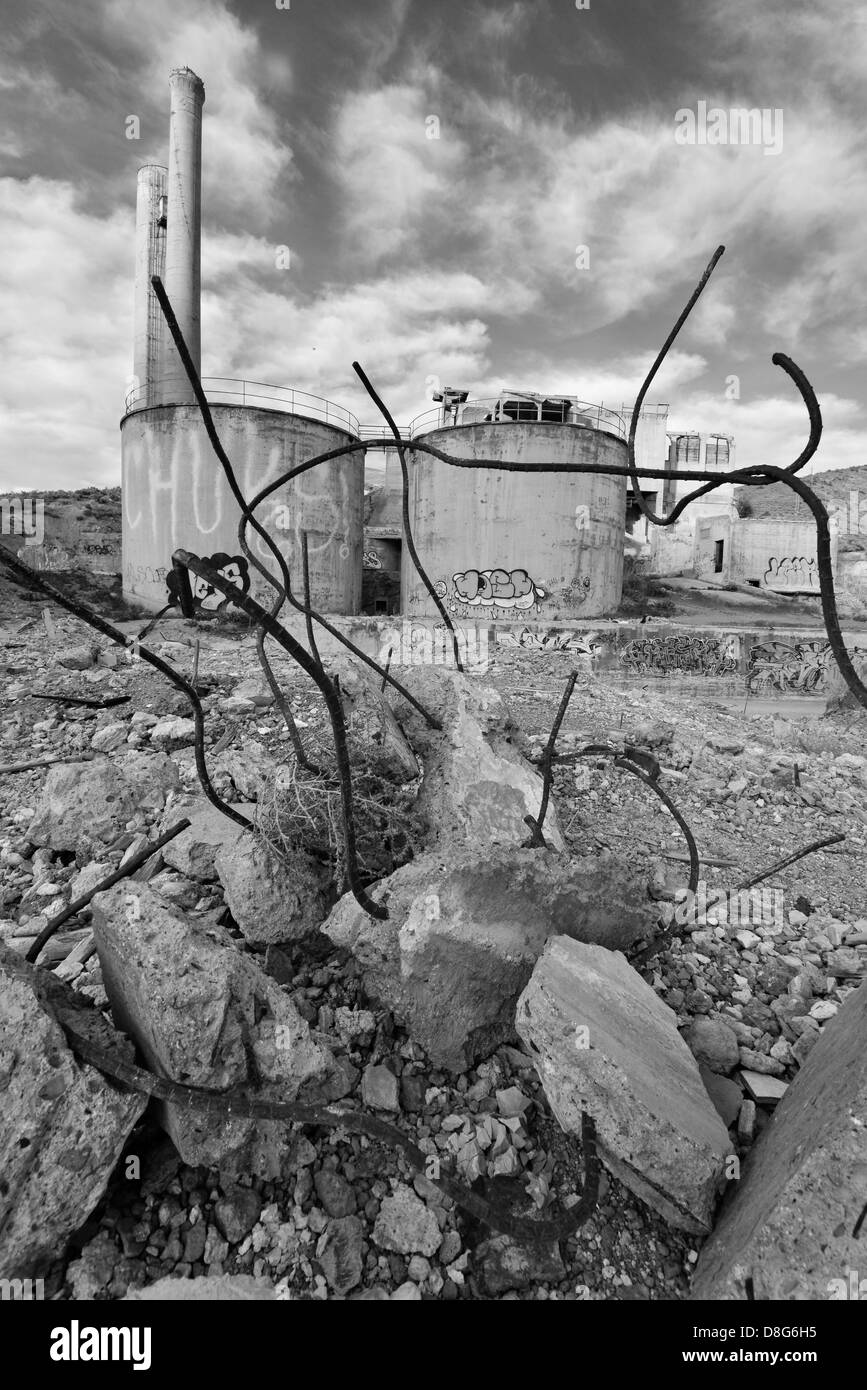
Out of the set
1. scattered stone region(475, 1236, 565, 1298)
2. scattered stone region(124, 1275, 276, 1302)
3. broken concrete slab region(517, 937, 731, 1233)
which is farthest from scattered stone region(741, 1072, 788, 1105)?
scattered stone region(124, 1275, 276, 1302)

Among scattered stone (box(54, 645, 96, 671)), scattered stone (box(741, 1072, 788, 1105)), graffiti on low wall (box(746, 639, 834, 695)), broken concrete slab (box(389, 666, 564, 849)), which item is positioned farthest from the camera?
graffiti on low wall (box(746, 639, 834, 695))

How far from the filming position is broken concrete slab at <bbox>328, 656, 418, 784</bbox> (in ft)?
11.7

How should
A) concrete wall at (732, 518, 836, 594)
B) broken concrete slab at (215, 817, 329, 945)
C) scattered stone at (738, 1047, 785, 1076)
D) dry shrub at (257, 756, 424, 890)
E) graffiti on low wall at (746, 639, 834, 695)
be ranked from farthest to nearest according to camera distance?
concrete wall at (732, 518, 836, 594) < graffiti on low wall at (746, 639, 834, 695) < dry shrub at (257, 756, 424, 890) < broken concrete slab at (215, 817, 329, 945) < scattered stone at (738, 1047, 785, 1076)

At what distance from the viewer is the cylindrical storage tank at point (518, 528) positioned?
19.9m

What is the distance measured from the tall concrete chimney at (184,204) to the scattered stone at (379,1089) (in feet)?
71.9

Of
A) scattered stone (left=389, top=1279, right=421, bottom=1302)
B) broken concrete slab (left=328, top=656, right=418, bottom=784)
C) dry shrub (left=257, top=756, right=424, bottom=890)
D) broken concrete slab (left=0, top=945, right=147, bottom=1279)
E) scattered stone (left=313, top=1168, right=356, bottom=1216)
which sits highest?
broken concrete slab (left=328, top=656, right=418, bottom=784)

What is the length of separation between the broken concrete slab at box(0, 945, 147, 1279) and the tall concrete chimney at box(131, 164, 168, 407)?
989 inches

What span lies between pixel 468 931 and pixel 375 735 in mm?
1659

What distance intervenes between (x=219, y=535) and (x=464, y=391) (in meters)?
14.9

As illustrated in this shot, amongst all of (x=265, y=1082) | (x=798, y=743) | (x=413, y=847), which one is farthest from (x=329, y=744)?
(x=798, y=743)

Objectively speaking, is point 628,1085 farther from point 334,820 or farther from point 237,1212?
point 334,820

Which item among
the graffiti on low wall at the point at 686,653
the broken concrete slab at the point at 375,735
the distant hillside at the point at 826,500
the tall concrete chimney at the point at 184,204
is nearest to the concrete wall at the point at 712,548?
the distant hillside at the point at 826,500

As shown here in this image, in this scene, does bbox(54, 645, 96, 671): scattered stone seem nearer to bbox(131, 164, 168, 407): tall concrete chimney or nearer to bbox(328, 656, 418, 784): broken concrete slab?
bbox(328, 656, 418, 784): broken concrete slab

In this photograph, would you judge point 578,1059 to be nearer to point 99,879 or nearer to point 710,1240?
point 710,1240
